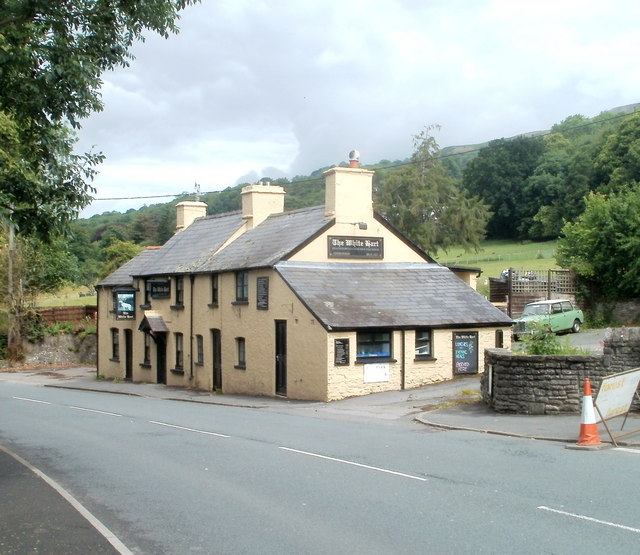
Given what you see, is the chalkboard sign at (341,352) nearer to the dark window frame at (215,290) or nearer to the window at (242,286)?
the window at (242,286)

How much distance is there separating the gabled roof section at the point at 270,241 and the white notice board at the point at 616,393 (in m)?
15.2

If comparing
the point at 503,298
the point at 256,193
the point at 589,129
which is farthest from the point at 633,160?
the point at 589,129

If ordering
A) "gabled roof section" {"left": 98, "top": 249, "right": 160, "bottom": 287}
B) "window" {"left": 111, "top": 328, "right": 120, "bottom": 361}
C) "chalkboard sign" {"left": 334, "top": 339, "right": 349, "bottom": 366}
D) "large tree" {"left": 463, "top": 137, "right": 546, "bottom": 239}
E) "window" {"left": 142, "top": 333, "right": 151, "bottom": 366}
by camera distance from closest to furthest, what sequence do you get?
1. "chalkboard sign" {"left": 334, "top": 339, "right": 349, "bottom": 366}
2. "window" {"left": 142, "top": 333, "right": 151, "bottom": 366}
3. "gabled roof section" {"left": 98, "top": 249, "right": 160, "bottom": 287}
4. "window" {"left": 111, "top": 328, "right": 120, "bottom": 361}
5. "large tree" {"left": 463, "top": 137, "right": 546, "bottom": 239}

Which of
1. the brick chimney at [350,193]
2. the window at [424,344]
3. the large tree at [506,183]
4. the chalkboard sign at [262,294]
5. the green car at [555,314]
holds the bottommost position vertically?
the window at [424,344]

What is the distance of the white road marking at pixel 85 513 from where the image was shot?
8.08m

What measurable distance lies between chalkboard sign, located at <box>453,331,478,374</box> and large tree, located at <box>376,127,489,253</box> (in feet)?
90.1

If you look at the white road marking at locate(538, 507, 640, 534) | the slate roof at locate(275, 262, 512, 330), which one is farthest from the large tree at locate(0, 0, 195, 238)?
the slate roof at locate(275, 262, 512, 330)

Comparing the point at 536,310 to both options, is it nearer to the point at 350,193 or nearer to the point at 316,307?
the point at 350,193

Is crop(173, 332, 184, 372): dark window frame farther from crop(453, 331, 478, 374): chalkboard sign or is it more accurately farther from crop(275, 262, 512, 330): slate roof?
crop(453, 331, 478, 374): chalkboard sign

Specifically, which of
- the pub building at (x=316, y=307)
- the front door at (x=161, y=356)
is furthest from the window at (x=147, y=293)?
the front door at (x=161, y=356)

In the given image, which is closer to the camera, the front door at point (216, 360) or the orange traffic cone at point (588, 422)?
the orange traffic cone at point (588, 422)

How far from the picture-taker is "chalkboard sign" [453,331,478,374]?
27.0 meters

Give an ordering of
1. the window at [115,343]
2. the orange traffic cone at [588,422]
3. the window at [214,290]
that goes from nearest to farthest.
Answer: the orange traffic cone at [588,422]
the window at [214,290]
the window at [115,343]

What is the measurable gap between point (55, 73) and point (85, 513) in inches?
244
